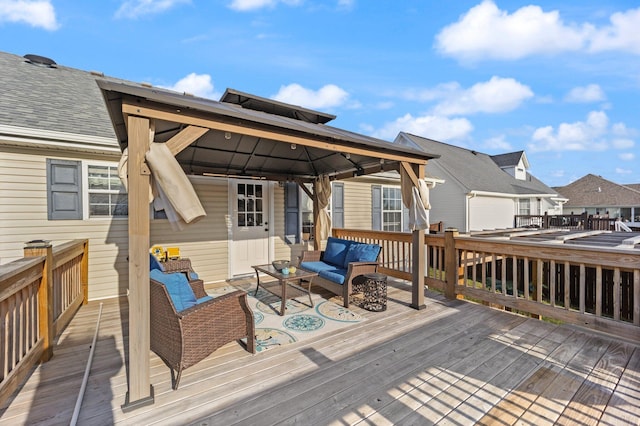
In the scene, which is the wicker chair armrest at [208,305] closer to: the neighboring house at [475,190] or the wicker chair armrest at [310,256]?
the wicker chair armrest at [310,256]

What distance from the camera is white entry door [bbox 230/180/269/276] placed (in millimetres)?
6453

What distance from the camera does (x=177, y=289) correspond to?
116 inches

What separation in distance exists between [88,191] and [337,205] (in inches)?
213

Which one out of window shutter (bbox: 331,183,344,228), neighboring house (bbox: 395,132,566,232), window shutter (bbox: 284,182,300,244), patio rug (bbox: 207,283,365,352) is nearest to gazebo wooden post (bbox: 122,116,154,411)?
patio rug (bbox: 207,283,365,352)

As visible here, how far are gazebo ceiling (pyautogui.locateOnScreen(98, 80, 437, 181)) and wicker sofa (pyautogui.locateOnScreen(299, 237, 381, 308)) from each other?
4.98 ft

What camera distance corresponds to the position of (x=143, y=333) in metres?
2.38

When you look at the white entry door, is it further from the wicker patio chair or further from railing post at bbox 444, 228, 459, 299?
railing post at bbox 444, 228, 459, 299

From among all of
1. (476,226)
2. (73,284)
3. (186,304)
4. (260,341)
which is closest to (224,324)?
(186,304)

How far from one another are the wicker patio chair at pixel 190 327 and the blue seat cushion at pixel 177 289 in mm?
165

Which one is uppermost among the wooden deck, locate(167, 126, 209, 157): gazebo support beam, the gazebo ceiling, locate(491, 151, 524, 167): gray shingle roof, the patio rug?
locate(491, 151, 524, 167): gray shingle roof

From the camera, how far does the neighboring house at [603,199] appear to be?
81.1 ft

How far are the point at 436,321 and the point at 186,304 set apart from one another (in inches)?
127

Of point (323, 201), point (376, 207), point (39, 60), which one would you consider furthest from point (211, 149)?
point (39, 60)

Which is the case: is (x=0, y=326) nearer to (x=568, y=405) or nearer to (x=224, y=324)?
(x=224, y=324)
